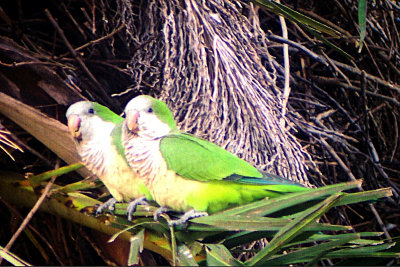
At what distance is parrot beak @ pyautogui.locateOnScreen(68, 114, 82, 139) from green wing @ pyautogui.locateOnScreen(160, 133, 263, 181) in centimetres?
14

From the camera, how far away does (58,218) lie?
0.92 metres

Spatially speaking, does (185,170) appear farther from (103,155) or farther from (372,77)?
(372,77)

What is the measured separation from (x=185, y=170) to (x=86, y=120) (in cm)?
18

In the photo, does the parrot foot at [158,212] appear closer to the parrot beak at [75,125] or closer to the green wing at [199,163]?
the green wing at [199,163]

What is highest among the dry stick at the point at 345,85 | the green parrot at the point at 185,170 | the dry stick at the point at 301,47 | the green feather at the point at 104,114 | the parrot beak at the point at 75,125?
the dry stick at the point at 301,47

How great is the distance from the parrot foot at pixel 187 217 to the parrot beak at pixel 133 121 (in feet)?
0.49

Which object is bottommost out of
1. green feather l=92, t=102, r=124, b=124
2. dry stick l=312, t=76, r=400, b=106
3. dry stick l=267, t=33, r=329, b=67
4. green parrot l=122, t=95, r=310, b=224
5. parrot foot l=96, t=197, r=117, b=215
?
parrot foot l=96, t=197, r=117, b=215

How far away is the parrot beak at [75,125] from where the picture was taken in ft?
2.54

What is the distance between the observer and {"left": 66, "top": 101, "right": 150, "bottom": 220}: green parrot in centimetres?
78

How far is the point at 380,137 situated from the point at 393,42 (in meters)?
0.21

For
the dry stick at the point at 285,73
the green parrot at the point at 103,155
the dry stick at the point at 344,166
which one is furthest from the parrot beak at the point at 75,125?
the dry stick at the point at 344,166

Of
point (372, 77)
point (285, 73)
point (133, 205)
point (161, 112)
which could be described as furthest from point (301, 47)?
point (133, 205)

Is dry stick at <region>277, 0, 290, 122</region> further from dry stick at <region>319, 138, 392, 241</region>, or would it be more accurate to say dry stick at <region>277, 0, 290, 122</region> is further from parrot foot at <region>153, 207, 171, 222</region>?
parrot foot at <region>153, 207, 171, 222</region>

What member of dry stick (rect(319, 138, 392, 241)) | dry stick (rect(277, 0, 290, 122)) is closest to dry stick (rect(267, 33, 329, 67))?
dry stick (rect(277, 0, 290, 122))
